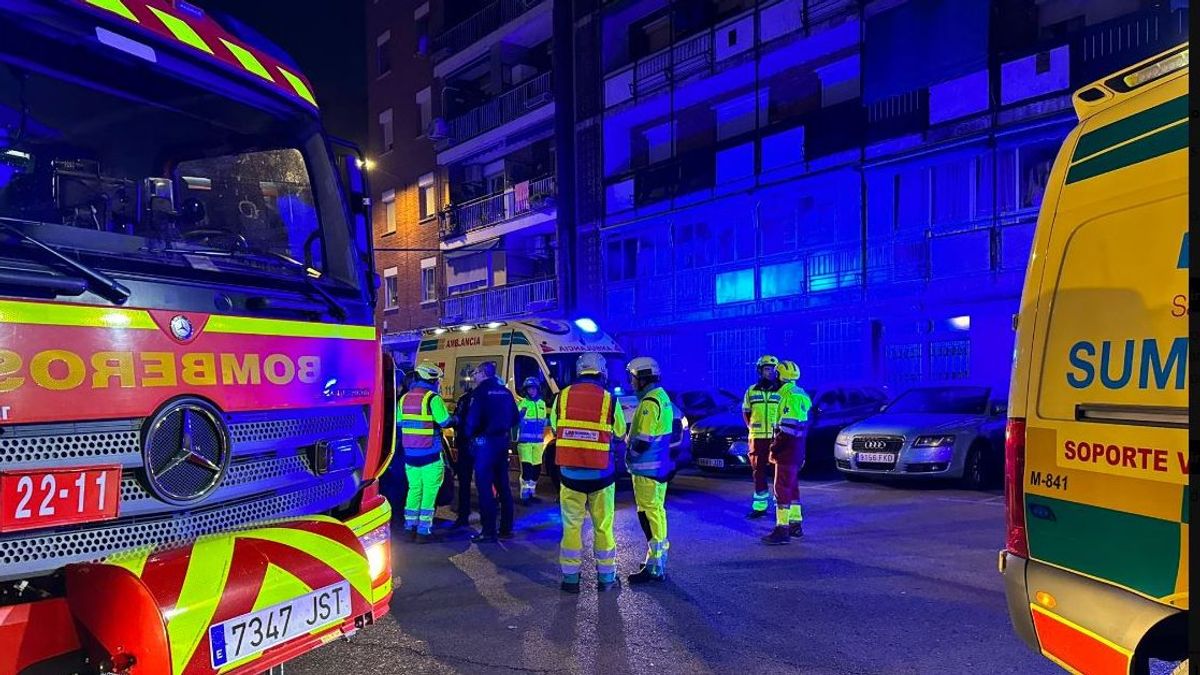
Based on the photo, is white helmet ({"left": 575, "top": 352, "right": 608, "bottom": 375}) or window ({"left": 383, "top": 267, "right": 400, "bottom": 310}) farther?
window ({"left": 383, "top": 267, "right": 400, "bottom": 310})

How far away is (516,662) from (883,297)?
1275cm

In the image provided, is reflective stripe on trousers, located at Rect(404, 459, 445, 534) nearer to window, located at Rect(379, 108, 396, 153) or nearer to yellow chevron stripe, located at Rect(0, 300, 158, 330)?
yellow chevron stripe, located at Rect(0, 300, 158, 330)

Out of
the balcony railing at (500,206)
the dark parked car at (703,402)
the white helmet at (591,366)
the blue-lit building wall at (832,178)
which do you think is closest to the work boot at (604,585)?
the white helmet at (591,366)

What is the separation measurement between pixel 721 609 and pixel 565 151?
18.5 metres

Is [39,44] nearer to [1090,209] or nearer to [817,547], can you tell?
[1090,209]

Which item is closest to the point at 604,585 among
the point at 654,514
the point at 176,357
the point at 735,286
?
the point at 654,514

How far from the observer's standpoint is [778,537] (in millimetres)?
7172

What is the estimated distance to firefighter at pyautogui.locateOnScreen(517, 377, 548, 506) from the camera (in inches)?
393

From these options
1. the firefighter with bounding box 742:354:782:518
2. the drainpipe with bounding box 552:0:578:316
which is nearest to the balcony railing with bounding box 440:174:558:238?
the drainpipe with bounding box 552:0:578:316

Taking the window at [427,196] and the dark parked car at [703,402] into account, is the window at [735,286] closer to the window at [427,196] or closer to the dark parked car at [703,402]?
the dark parked car at [703,402]

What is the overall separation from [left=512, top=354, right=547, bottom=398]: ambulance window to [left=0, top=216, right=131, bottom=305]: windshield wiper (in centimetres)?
936

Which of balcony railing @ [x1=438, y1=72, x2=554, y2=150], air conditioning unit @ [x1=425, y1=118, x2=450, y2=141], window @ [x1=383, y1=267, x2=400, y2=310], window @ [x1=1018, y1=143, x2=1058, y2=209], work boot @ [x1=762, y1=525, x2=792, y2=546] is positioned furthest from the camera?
window @ [x1=383, y1=267, x2=400, y2=310]

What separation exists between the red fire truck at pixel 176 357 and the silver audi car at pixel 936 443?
8.21 meters

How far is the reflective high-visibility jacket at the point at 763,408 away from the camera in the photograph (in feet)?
26.4
